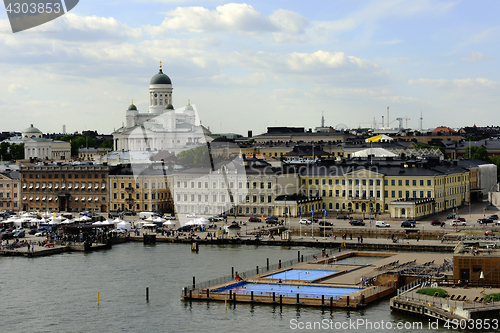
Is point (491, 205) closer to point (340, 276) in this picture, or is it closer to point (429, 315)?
point (340, 276)

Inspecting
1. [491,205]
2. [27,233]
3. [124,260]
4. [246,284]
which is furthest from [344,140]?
[246,284]

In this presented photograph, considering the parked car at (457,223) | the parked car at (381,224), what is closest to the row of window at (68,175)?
the parked car at (381,224)

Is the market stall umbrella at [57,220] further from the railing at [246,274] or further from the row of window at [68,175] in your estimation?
the railing at [246,274]

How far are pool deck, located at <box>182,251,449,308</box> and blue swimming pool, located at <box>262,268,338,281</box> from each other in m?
0.42

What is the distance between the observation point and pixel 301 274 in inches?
1858

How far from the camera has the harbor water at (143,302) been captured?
1496 inches

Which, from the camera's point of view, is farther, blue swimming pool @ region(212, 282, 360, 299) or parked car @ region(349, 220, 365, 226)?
parked car @ region(349, 220, 365, 226)

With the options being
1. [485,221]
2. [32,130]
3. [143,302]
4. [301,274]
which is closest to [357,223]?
[485,221]

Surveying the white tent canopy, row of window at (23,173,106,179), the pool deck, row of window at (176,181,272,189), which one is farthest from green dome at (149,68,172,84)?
the pool deck

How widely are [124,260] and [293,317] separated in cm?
2121

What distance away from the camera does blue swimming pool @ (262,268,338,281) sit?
4600cm

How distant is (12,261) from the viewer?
58156 mm

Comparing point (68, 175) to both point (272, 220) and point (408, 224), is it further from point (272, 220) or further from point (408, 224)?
point (408, 224)

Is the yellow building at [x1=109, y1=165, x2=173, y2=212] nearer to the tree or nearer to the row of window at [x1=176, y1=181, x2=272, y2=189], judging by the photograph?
the row of window at [x1=176, y1=181, x2=272, y2=189]
